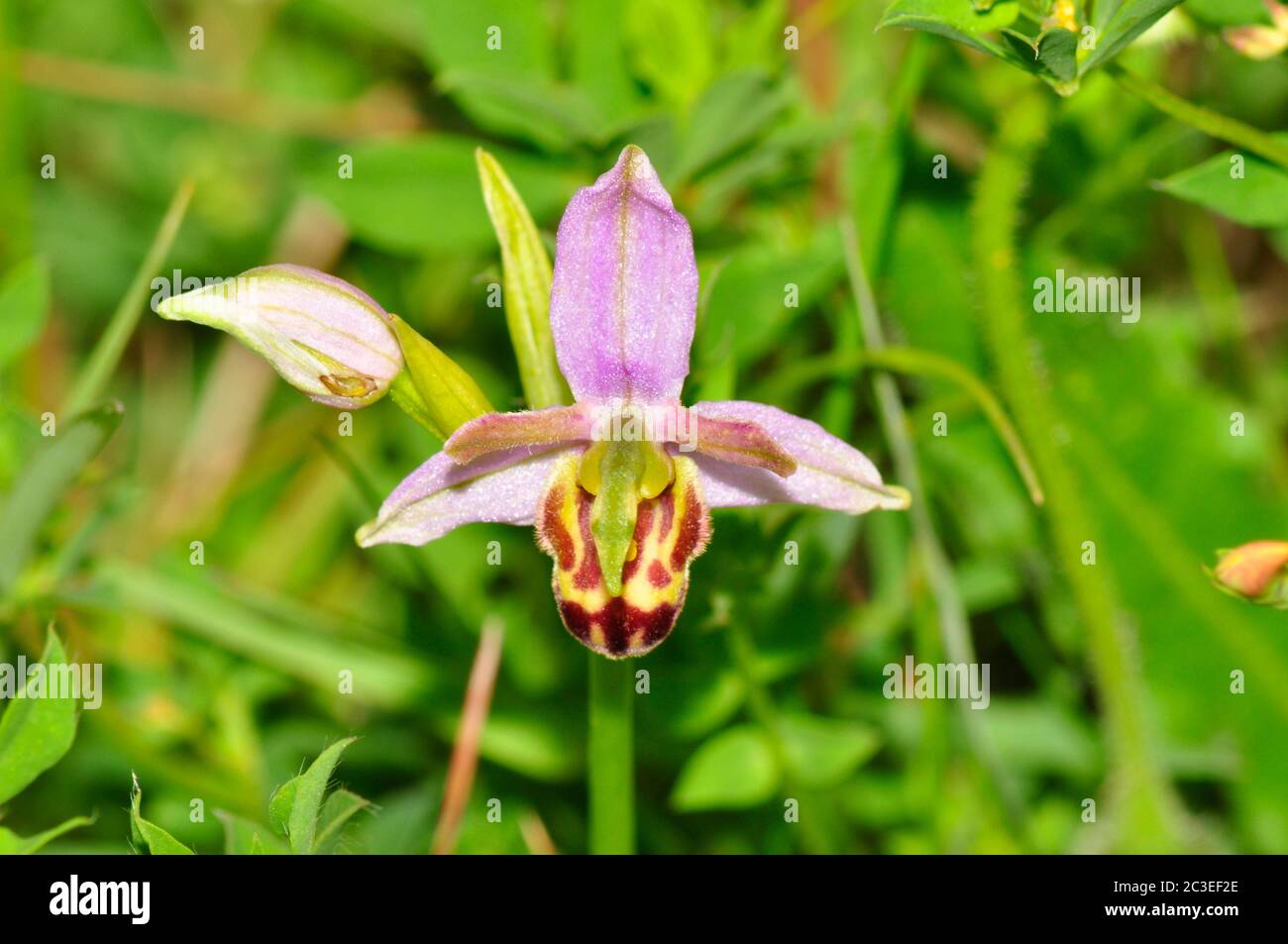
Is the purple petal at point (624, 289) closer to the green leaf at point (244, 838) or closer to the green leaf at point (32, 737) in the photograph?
the green leaf at point (244, 838)

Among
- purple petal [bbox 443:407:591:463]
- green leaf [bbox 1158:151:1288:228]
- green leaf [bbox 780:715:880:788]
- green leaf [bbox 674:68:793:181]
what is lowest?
green leaf [bbox 780:715:880:788]

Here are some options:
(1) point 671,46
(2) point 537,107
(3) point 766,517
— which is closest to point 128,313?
(2) point 537,107

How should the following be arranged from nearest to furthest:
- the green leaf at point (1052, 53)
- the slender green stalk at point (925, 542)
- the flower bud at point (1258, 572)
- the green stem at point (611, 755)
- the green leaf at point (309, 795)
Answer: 1. the green leaf at point (309, 795)
2. the green leaf at point (1052, 53)
3. the flower bud at point (1258, 572)
4. the green stem at point (611, 755)
5. the slender green stalk at point (925, 542)

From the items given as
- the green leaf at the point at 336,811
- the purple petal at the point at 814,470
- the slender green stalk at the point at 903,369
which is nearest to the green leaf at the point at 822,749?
the slender green stalk at the point at 903,369

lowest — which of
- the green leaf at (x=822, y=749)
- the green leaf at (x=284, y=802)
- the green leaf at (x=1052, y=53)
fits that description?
the green leaf at (x=284, y=802)

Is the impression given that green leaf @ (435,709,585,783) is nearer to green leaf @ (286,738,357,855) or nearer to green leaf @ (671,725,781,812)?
green leaf @ (671,725,781,812)

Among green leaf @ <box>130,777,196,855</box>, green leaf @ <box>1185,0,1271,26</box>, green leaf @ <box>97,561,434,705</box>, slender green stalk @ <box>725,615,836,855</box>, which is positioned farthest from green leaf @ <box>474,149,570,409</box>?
green leaf @ <box>1185,0,1271,26</box>
